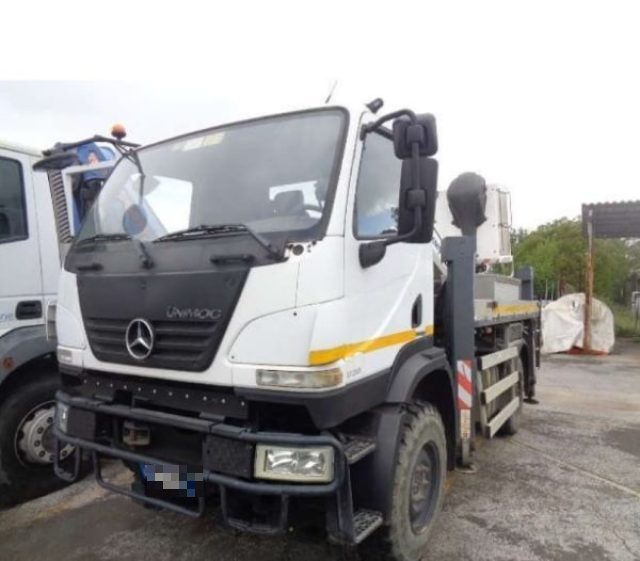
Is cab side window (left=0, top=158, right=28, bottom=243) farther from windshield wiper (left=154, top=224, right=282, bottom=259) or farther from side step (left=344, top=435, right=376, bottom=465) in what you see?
side step (left=344, top=435, right=376, bottom=465)

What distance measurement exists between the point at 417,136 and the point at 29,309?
3.15 metres

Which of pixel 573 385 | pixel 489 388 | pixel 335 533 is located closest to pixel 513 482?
pixel 489 388

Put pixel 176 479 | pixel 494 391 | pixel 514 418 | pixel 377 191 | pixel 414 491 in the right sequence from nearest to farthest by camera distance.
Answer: pixel 176 479
pixel 377 191
pixel 414 491
pixel 494 391
pixel 514 418

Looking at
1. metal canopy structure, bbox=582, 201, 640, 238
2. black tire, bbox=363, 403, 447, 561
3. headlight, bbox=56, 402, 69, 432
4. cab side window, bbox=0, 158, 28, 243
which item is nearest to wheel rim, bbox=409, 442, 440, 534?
black tire, bbox=363, 403, 447, 561

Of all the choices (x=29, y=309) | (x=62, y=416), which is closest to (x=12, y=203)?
(x=29, y=309)

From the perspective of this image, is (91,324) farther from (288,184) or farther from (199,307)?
(288,184)

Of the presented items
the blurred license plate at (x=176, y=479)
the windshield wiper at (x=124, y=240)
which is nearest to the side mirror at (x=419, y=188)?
the windshield wiper at (x=124, y=240)

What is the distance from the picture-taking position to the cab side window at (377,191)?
2635 mm

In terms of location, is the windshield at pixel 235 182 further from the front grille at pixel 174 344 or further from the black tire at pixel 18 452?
the black tire at pixel 18 452

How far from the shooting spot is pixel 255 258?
2.32 meters

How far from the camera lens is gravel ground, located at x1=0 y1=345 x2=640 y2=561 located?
3.14 meters

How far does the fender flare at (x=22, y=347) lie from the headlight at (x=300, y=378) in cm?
227

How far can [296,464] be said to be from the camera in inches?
87.7

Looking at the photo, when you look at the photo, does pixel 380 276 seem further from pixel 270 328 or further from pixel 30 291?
pixel 30 291
